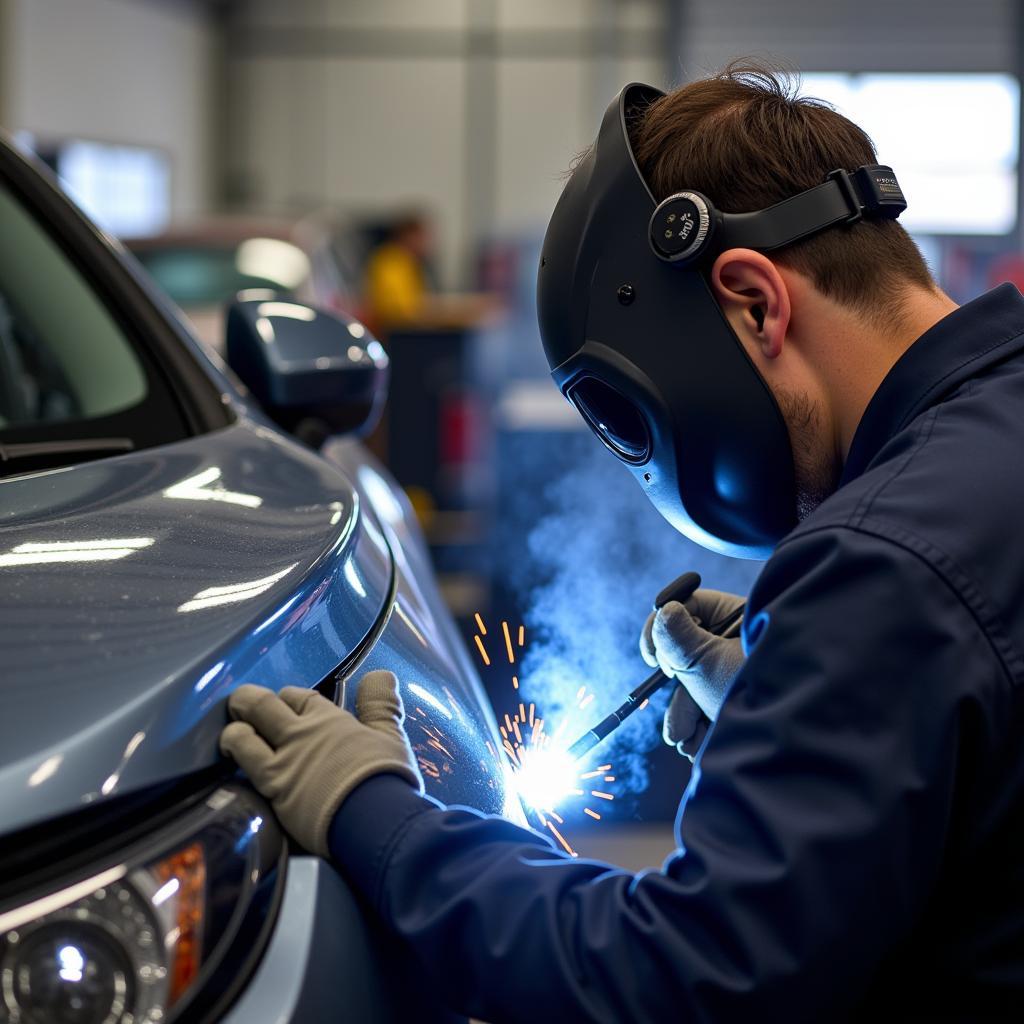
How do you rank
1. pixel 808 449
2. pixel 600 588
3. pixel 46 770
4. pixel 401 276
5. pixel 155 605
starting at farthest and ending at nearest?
1. pixel 401 276
2. pixel 600 588
3. pixel 808 449
4. pixel 155 605
5. pixel 46 770

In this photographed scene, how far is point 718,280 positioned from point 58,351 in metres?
1.13

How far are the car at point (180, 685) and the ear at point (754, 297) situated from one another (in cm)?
44

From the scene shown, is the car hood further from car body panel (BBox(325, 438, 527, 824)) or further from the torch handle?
the torch handle

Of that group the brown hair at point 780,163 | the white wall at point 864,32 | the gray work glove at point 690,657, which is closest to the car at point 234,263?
the gray work glove at point 690,657

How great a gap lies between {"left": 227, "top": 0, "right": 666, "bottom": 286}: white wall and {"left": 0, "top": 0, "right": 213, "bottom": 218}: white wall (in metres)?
0.76

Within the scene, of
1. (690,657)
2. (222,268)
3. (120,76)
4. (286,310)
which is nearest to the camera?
(690,657)

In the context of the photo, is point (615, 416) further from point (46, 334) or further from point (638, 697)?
point (46, 334)

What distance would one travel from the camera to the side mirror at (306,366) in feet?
6.79

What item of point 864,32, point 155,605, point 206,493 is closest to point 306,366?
point 206,493

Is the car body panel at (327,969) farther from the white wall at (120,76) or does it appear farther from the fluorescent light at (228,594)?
the white wall at (120,76)

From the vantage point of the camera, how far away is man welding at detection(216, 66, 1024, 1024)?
39.8 inches

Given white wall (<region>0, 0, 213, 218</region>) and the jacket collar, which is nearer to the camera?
the jacket collar

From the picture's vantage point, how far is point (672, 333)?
4.42 feet

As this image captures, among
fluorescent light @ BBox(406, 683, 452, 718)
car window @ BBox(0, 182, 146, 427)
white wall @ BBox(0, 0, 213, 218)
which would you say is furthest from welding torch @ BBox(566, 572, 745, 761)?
white wall @ BBox(0, 0, 213, 218)
